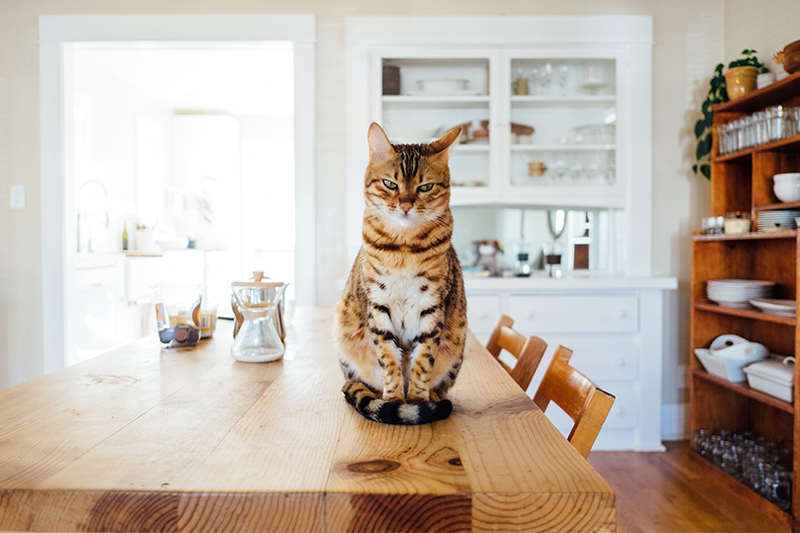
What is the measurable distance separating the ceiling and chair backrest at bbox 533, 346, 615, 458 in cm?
363

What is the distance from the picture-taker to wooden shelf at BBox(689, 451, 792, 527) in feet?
6.13

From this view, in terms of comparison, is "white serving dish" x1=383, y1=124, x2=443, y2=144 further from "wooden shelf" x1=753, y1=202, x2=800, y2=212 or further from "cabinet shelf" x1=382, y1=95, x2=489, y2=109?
"wooden shelf" x1=753, y1=202, x2=800, y2=212

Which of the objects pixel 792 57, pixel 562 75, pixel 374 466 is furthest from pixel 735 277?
pixel 374 466

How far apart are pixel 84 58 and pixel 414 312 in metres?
4.78

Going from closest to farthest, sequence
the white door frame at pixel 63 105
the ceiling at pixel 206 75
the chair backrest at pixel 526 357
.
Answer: the chair backrest at pixel 526 357, the white door frame at pixel 63 105, the ceiling at pixel 206 75

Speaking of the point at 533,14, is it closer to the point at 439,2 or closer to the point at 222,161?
the point at 439,2

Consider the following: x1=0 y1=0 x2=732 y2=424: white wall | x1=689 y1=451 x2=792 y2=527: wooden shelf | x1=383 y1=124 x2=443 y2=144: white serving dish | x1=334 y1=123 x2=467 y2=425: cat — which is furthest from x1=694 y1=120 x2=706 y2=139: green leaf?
x1=334 y1=123 x2=467 y2=425: cat

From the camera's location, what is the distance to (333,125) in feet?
9.21

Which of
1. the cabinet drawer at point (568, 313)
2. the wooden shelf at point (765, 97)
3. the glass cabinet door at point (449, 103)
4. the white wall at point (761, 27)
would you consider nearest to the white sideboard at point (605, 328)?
the cabinet drawer at point (568, 313)

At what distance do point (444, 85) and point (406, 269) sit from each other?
233cm

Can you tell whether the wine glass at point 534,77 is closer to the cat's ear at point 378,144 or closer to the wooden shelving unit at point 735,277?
the wooden shelving unit at point 735,277

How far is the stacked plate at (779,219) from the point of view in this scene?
2064mm

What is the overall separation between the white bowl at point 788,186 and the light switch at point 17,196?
3.69 m

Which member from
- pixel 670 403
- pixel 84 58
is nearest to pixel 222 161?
pixel 84 58
